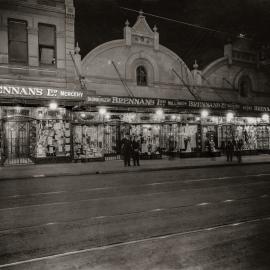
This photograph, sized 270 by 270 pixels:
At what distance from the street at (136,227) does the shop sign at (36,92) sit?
7.21 metres

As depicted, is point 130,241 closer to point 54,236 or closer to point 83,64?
point 54,236

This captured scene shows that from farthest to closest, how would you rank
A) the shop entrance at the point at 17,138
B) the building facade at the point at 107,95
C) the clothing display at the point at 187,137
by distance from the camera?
the clothing display at the point at 187,137 → the shop entrance at the point at 17,138 → the building facade at the point at 107,95

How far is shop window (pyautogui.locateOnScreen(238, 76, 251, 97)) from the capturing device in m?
30.5

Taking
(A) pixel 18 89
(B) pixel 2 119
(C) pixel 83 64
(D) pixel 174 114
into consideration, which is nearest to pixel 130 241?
(A) pixel 18 89

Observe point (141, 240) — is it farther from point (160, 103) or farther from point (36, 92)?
point (160, 103)

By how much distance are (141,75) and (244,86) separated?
453 inches

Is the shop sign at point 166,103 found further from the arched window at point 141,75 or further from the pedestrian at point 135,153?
the arched window at point 141,75

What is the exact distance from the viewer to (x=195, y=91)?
27.2 meters

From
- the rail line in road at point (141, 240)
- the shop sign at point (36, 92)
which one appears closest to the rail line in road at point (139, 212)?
the rail line in road at point (141, 240)

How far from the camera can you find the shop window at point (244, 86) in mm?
30491

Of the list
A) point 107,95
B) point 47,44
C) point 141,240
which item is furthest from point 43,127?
point 141,240

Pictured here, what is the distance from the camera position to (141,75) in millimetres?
25031

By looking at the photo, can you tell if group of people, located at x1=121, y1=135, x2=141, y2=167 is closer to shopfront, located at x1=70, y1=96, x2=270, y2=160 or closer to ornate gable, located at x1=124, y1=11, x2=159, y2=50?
shopfront, located at x1=70, y1=96, x2=270, y2=160

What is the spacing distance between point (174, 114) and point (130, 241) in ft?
67.6
